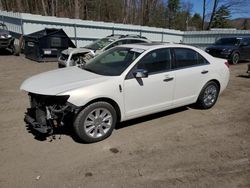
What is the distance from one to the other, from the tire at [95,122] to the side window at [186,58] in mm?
1804

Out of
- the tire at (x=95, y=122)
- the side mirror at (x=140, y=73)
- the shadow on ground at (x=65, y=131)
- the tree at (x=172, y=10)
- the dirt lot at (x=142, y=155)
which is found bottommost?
the dirt lot at (x=142, y=155)

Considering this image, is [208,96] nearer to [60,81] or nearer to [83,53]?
[60,81]

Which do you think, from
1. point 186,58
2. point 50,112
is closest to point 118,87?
point 50,112

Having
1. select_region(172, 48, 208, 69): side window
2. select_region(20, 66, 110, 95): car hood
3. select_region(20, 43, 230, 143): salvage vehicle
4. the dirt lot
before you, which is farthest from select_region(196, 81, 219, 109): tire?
select_region(20, 66, 110, 95): car hood

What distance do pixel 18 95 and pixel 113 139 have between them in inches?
152

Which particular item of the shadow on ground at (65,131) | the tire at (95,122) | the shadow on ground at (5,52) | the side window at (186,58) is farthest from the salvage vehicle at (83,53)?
the shadow on ground at (5,52)

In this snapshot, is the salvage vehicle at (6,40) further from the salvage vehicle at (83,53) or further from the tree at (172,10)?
the tree at (172,10)

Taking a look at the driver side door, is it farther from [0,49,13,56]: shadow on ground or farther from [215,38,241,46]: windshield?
[0,49,13,56]: shadow on ground

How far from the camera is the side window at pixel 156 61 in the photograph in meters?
4.85

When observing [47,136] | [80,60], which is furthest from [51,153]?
[80,60]

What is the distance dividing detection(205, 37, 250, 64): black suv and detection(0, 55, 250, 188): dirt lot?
9649 mm

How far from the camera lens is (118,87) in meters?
4.43

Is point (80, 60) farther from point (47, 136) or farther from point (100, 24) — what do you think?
point (100, 24)

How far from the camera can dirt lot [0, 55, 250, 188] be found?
3379 millimetres
